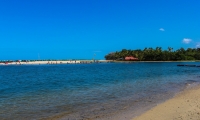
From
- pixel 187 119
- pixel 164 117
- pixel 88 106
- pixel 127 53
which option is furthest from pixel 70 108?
pixel 127 53

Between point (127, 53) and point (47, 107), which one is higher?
point (127, 53)

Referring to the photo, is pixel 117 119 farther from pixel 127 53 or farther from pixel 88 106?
pixel 127 53

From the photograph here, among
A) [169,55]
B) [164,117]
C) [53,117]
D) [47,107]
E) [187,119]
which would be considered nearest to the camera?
[187,119]

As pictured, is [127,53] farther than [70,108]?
Yes

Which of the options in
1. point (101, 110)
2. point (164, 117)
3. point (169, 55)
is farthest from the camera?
point (169, 55)

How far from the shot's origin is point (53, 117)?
961 centimetres

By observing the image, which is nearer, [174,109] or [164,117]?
[164,117]

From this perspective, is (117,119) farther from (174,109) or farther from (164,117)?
(174,109)

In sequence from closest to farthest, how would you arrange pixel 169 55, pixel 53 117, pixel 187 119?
pixel 187 119 → pixel 53 117 → pixel 169 55

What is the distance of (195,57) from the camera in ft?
525

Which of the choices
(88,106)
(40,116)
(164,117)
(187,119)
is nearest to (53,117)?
(40,116)

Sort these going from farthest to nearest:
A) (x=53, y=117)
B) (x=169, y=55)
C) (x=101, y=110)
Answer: (x=169, y=55)
(x=101, y=110)
(x=53, y=117)

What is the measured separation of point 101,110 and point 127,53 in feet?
546

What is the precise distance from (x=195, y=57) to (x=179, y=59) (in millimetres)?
15783
